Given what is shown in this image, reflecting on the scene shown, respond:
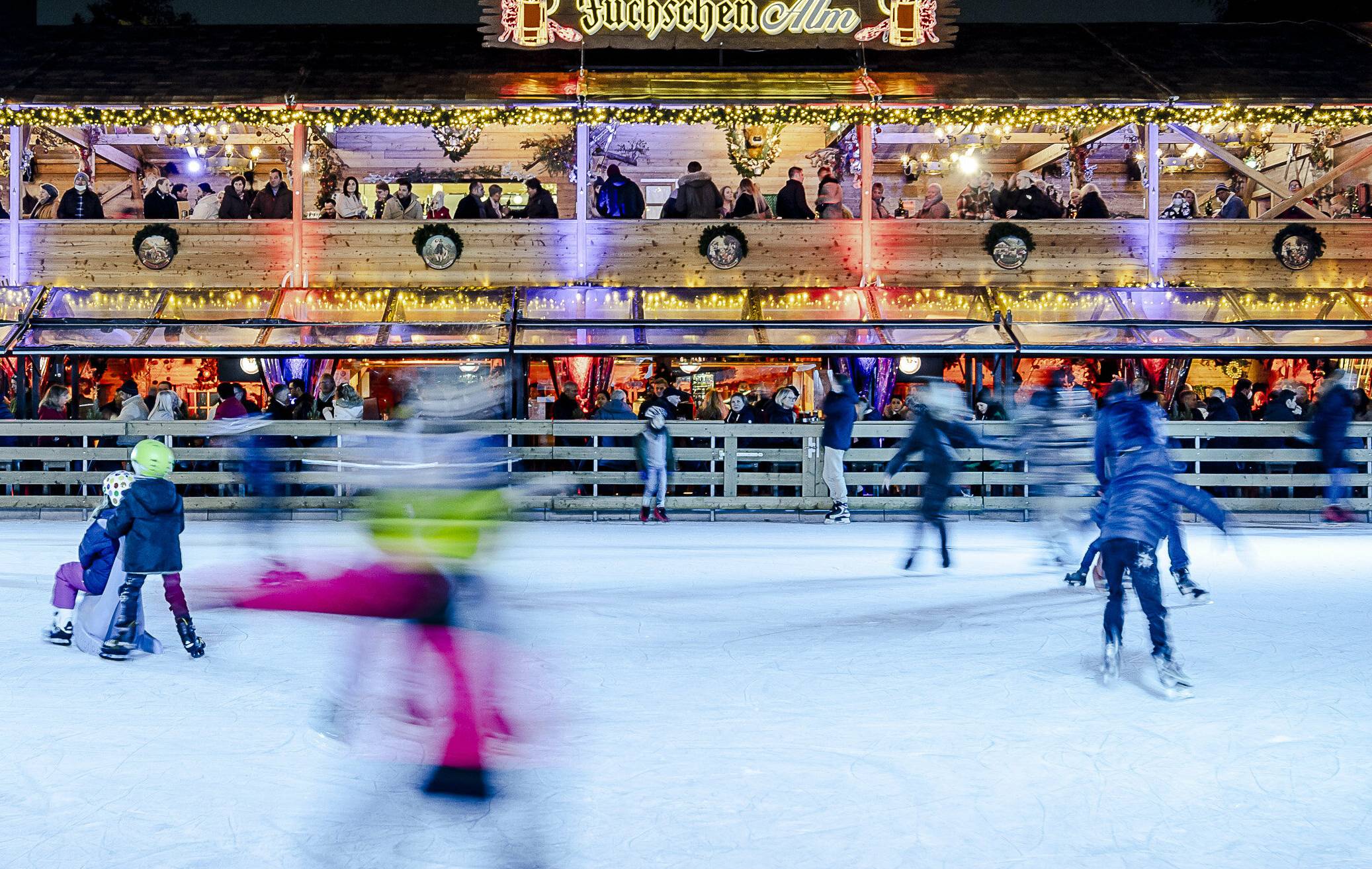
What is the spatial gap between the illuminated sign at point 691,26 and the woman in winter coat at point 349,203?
317 centimetres

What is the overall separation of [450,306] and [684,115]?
4.19 metres

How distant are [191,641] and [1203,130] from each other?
53.8 feet

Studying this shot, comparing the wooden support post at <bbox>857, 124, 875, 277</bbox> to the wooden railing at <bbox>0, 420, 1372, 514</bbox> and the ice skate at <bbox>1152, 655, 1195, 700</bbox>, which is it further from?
the ice skate at <bbox>1152, 655, 1195, 700</bbox>

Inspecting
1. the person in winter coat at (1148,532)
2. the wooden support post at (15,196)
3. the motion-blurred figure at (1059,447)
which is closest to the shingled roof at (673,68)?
the wooden support post at (15,196)

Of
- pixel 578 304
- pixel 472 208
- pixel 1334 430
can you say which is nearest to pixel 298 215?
pixel 472 208

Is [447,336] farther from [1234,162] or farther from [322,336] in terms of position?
[1234,162]

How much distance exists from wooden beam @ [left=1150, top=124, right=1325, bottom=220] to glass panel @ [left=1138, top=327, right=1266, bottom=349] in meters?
2.18

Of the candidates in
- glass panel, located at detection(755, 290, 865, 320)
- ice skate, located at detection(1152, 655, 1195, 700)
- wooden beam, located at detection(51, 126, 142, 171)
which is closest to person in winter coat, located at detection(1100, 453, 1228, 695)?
ice skate, located at detection(1152, 655, 1195, 700)

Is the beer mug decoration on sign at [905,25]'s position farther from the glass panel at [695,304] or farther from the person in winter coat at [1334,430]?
the person in winter coat at [1334,430]

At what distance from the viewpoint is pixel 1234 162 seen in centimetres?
1638

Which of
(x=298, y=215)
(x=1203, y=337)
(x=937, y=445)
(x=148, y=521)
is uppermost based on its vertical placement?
(x=298, y=215)

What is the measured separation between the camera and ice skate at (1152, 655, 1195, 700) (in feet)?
18.3

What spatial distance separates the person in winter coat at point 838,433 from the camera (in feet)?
41.3

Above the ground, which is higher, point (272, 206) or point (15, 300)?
point (272, 206)
